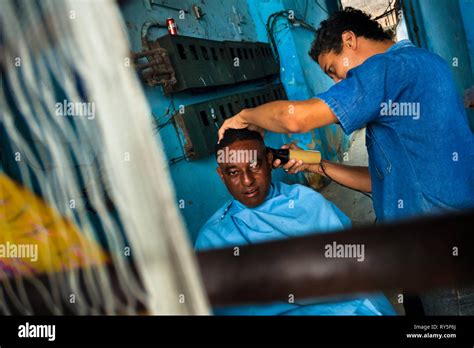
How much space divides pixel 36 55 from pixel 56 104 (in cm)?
18

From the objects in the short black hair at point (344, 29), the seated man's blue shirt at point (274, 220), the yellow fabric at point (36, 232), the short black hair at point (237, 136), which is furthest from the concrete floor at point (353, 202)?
the yellow fabric at point (36, 232)

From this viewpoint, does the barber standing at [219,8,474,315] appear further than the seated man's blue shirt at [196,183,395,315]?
No

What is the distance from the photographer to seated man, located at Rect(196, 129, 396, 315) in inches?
58.2

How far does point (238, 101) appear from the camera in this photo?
6.47 feet

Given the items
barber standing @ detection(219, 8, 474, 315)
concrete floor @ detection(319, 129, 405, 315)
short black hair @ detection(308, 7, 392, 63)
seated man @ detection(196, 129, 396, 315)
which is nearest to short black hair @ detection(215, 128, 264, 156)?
seated man @ detection(196, 129, 396, 315)

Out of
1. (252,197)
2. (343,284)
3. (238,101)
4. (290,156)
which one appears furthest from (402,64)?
(238,101)

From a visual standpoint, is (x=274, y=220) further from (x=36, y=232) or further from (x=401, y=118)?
(x=36, y=232)

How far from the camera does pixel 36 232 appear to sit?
1.35 m

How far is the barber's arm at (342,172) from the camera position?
4.68 feet

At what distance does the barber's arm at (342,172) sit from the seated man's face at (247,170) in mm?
89

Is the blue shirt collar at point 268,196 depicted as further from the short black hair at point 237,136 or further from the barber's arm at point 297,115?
the barber's arm at point 297,115

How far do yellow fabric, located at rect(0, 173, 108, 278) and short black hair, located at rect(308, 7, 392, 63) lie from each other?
1144 mm

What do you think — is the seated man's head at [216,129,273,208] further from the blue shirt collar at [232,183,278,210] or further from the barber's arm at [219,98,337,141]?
the barber's arm at [219,98,337,141]
